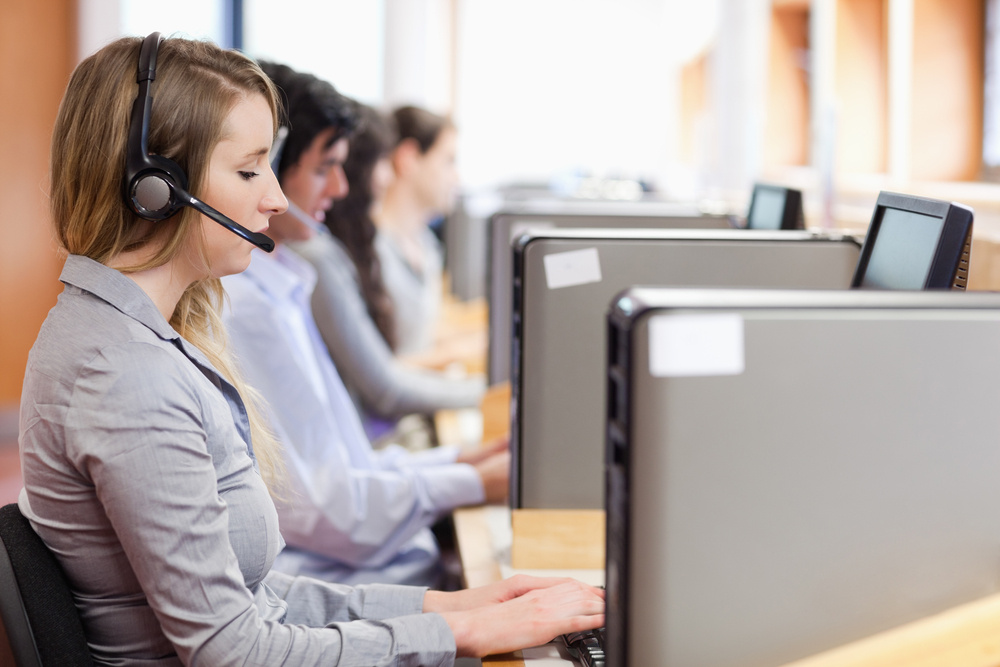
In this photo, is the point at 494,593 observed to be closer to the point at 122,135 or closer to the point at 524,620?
the point at 524,620

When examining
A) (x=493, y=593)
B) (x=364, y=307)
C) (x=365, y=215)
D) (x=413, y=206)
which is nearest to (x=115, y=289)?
(x=493, y=593)

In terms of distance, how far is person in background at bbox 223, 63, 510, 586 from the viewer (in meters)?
1.38

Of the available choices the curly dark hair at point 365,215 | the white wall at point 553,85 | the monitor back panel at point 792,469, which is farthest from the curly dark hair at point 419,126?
the white wall at point 553,85

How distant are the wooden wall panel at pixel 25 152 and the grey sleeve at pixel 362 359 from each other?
2.30 meters

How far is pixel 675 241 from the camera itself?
1126 mm

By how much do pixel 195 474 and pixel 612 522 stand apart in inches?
→ 13.5

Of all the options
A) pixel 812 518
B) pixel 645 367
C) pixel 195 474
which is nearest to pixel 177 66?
pixel 195 474

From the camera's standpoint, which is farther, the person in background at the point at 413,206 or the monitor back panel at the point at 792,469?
the person in background at the point at 413,206

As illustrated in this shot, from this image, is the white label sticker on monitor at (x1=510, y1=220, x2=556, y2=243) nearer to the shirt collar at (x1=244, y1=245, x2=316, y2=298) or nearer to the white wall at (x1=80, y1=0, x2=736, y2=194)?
the shirt collar at (x1=244, y1=245, x2=316, y2=298)

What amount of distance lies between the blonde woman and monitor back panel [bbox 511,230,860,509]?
25cm

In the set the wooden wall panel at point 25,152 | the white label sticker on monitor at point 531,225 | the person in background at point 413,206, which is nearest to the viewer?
the white label sticker on monitor at point 531,225

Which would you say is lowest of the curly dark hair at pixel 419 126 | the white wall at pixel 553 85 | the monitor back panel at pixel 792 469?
the monitor back panel at pixel 792 469

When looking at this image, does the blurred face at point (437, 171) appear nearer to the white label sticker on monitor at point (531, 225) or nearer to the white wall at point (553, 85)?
the white label sticker on monitor at point (531, 225)

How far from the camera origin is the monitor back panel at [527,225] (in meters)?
1.51
